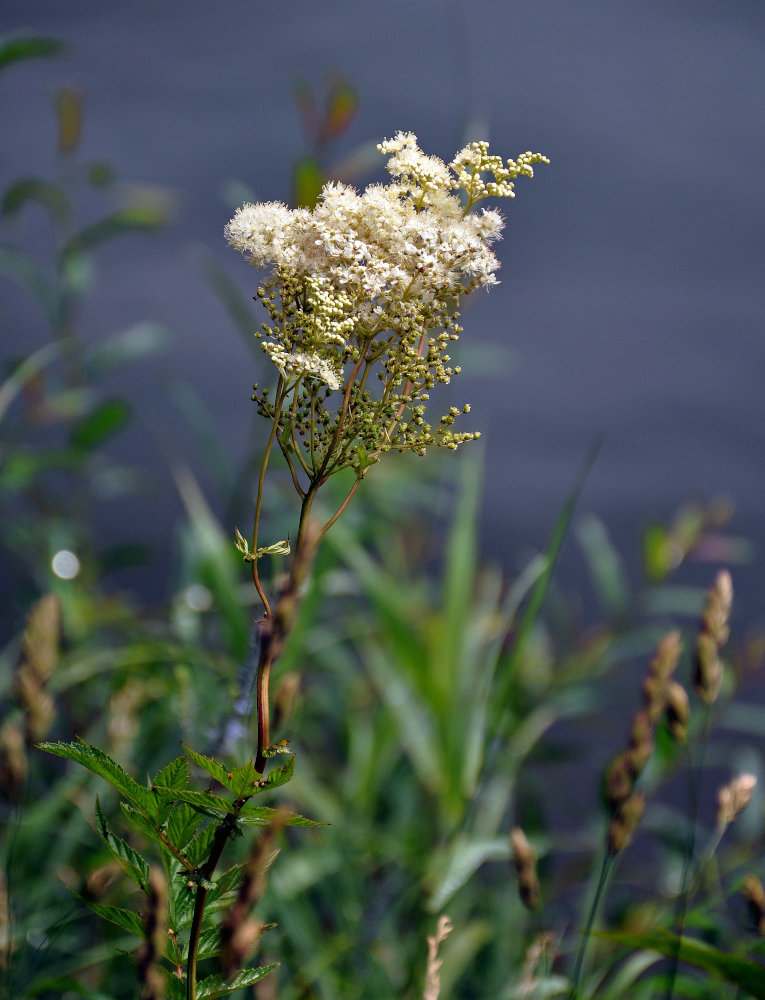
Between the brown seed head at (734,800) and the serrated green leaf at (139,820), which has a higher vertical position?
the serrated green leaf at (139,820)

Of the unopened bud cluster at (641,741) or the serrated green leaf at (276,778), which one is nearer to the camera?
the serrated green leaf at (276,778)

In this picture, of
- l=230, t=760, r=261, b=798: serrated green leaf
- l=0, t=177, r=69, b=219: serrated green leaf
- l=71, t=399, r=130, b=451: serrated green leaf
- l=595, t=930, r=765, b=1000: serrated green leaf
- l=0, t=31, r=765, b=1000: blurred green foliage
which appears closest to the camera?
l=230, t=760, r=261, b=798: serrated green leaf

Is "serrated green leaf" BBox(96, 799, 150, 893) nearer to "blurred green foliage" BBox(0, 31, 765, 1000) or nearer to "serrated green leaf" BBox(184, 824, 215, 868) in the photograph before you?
"serrated green leaf" BBox(184, 824, 215, 868)

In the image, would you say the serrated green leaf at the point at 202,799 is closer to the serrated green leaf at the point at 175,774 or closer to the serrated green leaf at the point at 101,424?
the serrated green leaf at the point at 175,774

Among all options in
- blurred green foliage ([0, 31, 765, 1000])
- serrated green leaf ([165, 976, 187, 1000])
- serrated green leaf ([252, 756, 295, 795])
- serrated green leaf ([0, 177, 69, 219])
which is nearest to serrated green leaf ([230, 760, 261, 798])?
serrated green leaf ([252, 756, 295, 795])

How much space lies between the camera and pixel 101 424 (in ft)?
3.97

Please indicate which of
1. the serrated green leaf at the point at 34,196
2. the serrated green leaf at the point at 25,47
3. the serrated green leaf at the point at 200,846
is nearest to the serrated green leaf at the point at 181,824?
the serrated green leaf at the point at 200,846

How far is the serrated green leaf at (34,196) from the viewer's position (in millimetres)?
1097

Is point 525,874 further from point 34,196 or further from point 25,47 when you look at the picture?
→ point 34,196

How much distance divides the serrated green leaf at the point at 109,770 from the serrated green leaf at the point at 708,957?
28 centimetres

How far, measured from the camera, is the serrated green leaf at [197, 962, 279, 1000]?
31cm

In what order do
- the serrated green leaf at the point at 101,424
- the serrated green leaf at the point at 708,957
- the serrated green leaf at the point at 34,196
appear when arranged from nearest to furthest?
1. the serrated green leaf at the point at 708,957
2. the serrated green leaf at the point at 34,196
3. the serrated green leaf at the point at 101,424

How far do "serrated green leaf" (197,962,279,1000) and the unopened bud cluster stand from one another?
24 centimetres

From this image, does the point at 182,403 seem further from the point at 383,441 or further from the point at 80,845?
the point at 383,441
